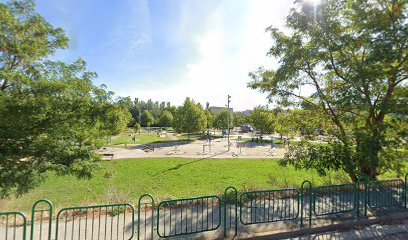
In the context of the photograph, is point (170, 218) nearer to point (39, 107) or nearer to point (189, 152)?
point (39, 107)

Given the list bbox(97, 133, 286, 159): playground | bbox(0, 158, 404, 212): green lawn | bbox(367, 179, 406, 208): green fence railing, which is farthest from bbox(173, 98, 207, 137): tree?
bbox(367, 179, 406, 208): green fence railing

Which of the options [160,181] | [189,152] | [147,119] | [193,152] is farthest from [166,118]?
[160,181]

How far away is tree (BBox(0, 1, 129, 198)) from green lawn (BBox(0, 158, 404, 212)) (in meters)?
1.31

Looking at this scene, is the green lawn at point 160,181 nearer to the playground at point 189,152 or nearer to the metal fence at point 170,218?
the metal fence at point 170,218

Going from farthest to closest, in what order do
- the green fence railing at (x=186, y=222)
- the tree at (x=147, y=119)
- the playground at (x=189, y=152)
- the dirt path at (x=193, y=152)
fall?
1. the tree at (x=147, y=119)
2. the dirt path at (x=193, y=152)
3. the playground at (x=189, y=152)
4. the green fence railing at (x=186, y=222)

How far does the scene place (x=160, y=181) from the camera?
11789 millimetres

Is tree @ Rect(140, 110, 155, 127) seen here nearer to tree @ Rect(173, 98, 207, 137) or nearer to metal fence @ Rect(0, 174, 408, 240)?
tree @ Rect(173, 98, 207, 137)

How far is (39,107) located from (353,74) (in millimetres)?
8773

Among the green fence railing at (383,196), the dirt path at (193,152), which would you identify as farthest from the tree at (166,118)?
the green fence railing at (383,196)

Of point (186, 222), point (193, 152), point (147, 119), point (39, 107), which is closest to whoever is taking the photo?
point (39, 107)

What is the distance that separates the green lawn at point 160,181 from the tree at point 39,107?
131 centimetres

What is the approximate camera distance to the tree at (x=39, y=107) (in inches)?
169

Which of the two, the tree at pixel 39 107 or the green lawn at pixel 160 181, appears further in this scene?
the green lawn at pixel 160 181

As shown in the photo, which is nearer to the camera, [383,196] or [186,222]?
[186,222]
